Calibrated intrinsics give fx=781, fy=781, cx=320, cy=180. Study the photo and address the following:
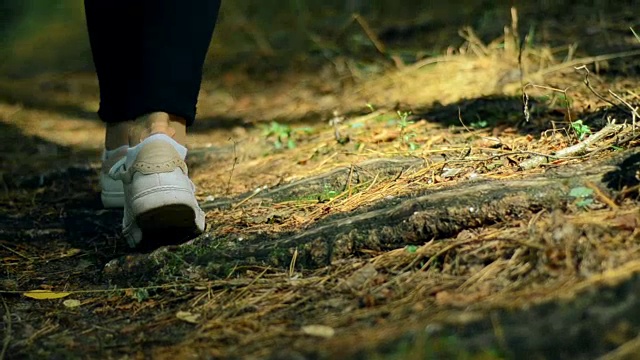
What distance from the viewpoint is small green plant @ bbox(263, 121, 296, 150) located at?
11.2ft

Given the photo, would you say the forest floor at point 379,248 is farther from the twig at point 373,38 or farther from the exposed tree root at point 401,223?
the twig at point 373,38

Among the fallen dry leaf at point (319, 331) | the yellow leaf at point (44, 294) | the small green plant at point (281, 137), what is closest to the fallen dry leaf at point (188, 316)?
the fallen dry leaf at point (319, 331)

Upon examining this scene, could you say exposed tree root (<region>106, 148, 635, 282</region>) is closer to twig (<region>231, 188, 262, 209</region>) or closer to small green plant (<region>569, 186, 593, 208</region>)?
small green plant (<region>569, 186, 593, 208</region>)

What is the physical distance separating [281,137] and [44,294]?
1649 millimetres

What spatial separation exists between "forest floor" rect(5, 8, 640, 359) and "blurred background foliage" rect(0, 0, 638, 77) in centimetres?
114

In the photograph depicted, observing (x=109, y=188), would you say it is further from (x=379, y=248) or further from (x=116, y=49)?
(x=379, y=248)

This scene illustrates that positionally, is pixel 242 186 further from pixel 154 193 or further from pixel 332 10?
pixel 332 10

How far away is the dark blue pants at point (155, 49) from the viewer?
2.26 metres

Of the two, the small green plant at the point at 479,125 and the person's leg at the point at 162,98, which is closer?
the person's leg at the point at 162,98

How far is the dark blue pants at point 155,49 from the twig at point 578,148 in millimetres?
994

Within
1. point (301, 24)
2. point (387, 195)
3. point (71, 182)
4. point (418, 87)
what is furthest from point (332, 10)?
point (387, 195)

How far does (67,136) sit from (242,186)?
2.00m

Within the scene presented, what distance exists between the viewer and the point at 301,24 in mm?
6172

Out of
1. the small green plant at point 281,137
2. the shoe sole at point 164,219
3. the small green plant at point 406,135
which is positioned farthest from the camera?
the small green plant at point 281,137
